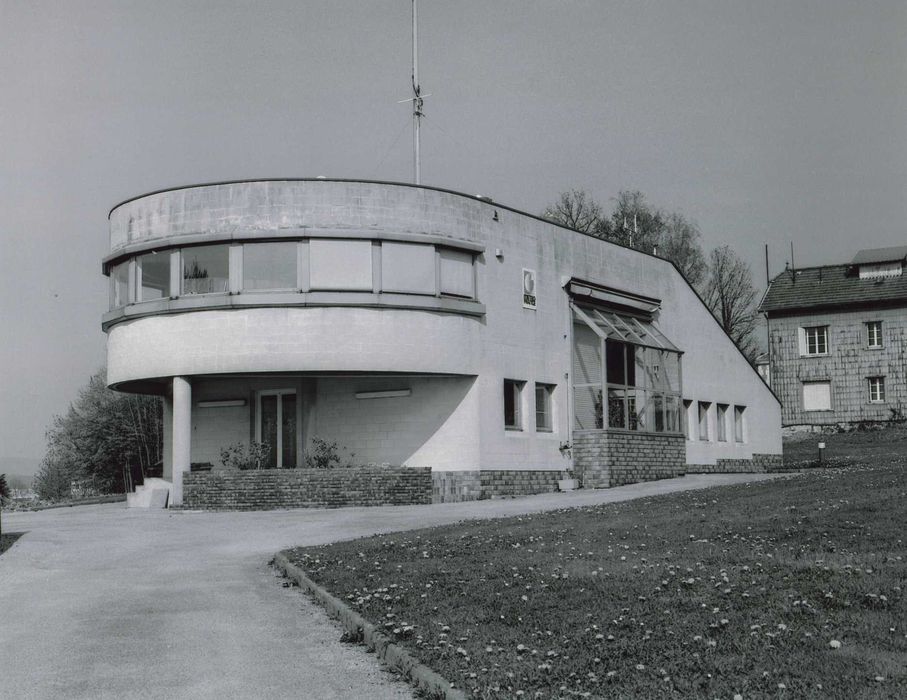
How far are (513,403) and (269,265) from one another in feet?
24.3

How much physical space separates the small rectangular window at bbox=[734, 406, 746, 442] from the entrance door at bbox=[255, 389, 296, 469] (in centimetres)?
1770

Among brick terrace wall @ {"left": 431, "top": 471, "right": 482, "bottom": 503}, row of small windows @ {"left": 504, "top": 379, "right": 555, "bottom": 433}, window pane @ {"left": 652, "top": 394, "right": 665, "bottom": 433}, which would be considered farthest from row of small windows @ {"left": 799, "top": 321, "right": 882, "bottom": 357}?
brick terrace wall @ {"left": 431, "top": 471, "right": 482, "bottom": 503}

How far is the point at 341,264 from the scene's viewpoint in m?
25.2

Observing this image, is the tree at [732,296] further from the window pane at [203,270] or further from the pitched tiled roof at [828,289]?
the window pane at [203,270]

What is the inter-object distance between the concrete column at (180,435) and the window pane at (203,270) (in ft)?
7.15

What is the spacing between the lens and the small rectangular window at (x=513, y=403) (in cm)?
2819

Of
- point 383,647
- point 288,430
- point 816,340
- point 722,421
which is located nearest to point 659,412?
point 722,421

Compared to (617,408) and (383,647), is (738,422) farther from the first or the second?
(383,647)

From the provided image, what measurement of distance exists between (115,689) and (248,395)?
21.5m

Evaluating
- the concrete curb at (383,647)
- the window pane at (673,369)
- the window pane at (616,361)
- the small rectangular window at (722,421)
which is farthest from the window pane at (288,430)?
the small rectangular window at (722,421)

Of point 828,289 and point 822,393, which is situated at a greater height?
point 828,289

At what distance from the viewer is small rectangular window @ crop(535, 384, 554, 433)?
29156mm

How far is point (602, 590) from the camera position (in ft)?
31.5

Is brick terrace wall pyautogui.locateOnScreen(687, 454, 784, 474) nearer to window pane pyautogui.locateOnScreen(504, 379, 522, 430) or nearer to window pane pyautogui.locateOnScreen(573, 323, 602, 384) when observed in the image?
window pane pyautogui.locateOnScreen(573, 323, 602, 384)
